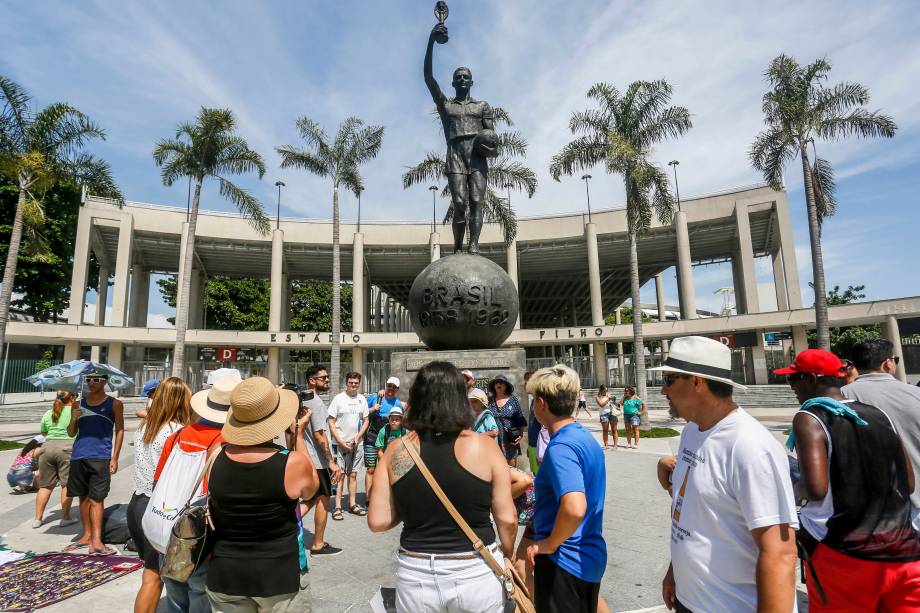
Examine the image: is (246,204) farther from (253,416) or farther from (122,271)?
(253,416)

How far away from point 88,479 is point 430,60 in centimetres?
707

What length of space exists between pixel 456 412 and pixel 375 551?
10.0 ft

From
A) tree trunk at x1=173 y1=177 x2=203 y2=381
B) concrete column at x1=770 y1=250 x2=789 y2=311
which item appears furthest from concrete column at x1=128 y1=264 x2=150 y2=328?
concrete column at x1=770 y1=250 x2=789 y2=311

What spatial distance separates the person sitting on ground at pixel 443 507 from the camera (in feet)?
6.30

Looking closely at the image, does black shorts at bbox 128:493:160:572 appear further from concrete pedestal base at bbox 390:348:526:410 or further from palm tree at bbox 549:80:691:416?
palm tree at bbox 549:80:691:416

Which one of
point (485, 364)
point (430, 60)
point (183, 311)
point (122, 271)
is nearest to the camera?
point (485, 364)

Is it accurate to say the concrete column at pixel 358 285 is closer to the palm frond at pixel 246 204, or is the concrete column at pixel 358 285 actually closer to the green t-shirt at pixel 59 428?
the palm frond at pixel 246 204

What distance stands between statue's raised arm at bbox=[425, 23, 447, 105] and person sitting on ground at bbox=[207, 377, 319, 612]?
6.80 m

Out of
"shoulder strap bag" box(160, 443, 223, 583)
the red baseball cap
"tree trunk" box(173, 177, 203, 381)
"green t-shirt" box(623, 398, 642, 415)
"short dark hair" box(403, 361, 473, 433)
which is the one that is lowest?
"green t-shirt" box(623, 398, 642, 415)

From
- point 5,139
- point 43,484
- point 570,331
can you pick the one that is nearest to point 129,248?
point 5,139

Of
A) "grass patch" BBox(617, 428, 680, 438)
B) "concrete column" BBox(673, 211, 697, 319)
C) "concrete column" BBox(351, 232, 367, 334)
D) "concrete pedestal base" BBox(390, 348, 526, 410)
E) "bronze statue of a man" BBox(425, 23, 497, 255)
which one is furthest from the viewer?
"concrete column" BBox(351, 232, 367, 334)

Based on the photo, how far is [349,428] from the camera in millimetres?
6062

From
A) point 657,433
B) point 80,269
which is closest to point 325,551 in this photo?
point 657,433

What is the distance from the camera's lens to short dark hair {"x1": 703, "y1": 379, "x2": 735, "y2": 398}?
1821 mm
